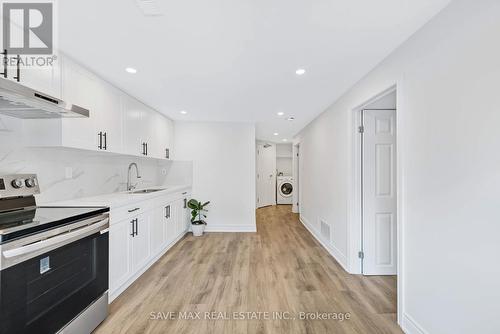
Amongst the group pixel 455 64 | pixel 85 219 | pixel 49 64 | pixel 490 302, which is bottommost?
pixel 490 302

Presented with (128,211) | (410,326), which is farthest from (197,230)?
(410,326)

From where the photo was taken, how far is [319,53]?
2.05 meters

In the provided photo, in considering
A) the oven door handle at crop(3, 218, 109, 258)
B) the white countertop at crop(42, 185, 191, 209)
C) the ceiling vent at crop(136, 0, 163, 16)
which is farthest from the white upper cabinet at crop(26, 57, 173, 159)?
the ceiling vent at crop(136, 0, 163, 16)

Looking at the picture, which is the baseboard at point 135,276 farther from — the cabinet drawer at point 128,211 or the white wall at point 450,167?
the white wall at point 450,167

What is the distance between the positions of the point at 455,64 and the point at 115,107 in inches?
125

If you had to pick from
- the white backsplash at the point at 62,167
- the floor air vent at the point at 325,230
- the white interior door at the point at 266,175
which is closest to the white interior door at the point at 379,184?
the floor air vent at the point at 325,230

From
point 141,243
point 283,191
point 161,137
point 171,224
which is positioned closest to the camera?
point 141,243

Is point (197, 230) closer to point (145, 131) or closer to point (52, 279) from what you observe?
point (145, 131)

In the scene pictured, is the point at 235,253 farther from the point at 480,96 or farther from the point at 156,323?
the point at 480,96

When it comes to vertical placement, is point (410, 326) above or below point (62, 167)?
below

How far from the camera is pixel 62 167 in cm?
241

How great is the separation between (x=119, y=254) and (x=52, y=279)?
33.7 inches

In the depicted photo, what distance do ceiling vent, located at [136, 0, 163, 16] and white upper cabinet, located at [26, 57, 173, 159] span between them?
1.06 m

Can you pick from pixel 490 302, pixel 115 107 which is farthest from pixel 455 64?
pixel 115 107
